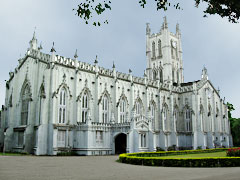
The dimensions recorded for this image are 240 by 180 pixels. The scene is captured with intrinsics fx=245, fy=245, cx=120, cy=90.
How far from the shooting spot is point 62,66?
124 ft

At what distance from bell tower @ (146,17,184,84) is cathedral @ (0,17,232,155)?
15.5 metres

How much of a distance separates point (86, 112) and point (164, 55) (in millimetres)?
40258

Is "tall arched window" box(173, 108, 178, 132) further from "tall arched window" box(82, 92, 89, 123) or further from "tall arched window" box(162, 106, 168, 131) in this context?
"tall arched window" box(82, 92, 89, 123)

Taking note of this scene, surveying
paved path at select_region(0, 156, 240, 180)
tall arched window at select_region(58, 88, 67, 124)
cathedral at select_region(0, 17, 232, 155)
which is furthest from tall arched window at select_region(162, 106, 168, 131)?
paved path at select_region(0, 156, 240, 180)

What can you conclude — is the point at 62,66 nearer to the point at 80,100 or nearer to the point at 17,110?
the point at 80,100

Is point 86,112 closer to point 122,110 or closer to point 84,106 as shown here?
point 84,106

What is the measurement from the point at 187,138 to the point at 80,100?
29059mm

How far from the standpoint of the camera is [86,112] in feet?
131

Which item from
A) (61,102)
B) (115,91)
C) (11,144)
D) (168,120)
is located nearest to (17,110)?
(11,144)

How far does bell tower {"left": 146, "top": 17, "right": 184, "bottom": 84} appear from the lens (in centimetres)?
7156

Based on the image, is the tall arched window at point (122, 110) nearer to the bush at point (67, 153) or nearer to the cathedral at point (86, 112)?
→ the cathedral at point (86, 112)

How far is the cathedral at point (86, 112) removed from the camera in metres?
35.7

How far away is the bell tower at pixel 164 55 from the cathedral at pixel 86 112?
609 inches

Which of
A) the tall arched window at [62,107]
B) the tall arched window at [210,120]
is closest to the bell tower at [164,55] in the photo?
the tall arched window at [210,120]
